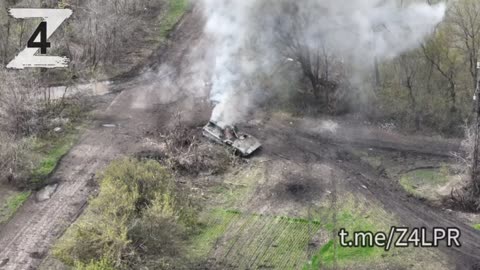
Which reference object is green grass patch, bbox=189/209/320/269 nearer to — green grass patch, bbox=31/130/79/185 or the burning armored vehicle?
the burning armored vehicle

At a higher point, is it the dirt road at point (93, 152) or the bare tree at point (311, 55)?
the bare tree at point (311, 55)

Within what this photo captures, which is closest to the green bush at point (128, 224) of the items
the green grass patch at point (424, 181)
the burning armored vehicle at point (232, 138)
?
the burning armored vehicle at point (232, 138)

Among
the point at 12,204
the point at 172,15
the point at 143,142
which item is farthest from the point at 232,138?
the point at 172,15

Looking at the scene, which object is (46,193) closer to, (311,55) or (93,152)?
(93,152)

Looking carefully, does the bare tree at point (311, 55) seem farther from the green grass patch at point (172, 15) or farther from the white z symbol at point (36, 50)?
the white z symbol at point (36, 50)

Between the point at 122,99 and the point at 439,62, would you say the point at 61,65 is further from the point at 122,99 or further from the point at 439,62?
the point at 439,62

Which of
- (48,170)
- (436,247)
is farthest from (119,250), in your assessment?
(436,247)
